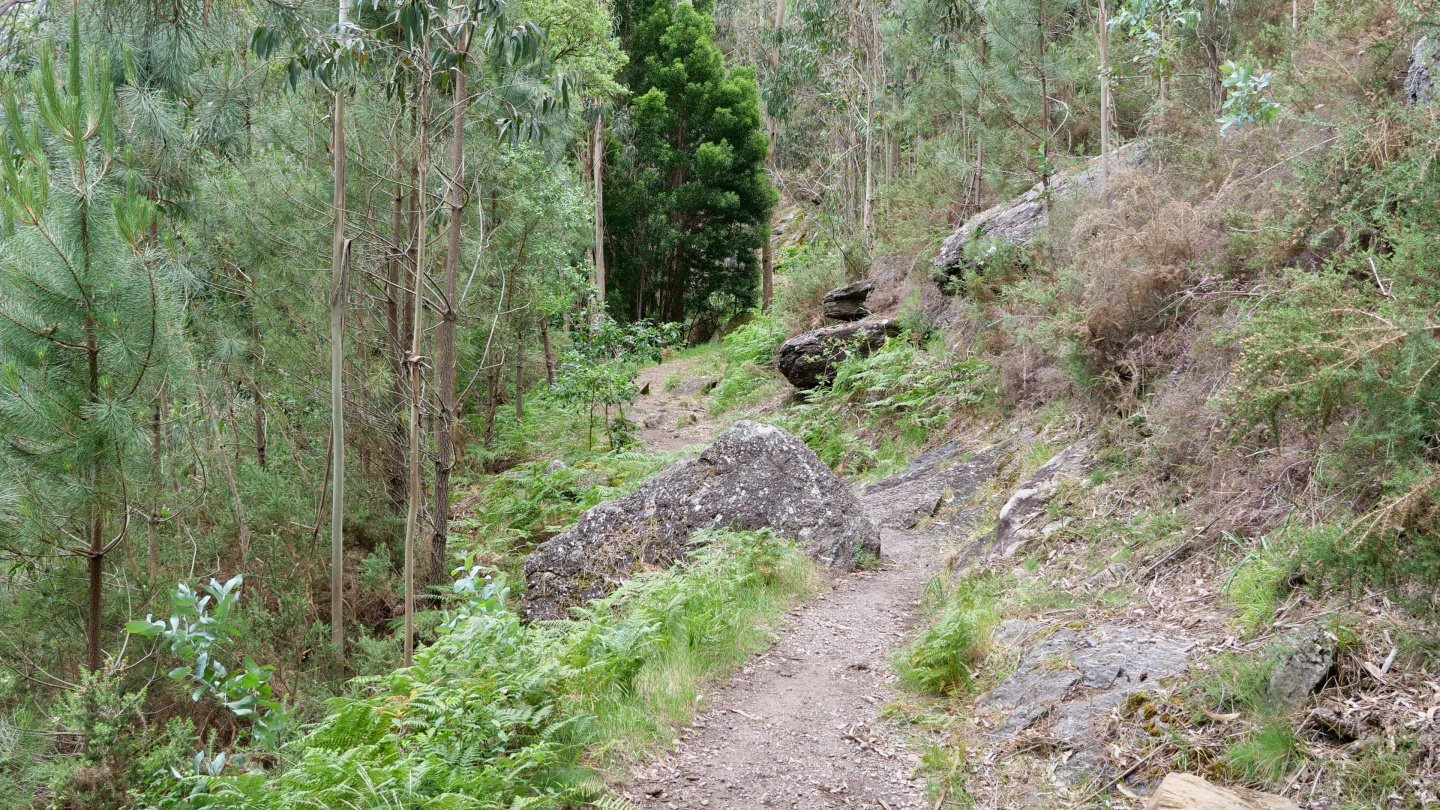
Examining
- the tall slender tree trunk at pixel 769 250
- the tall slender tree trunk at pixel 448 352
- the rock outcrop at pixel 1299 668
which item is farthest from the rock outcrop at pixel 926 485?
the tall slender tree trunk at pixel 769 250

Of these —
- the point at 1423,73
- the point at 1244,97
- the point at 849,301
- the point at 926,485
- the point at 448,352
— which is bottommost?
the point at 926,485

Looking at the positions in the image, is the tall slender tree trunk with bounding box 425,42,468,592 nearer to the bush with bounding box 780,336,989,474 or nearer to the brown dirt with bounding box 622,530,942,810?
the brown dirt with bounding box 622,530,942,810

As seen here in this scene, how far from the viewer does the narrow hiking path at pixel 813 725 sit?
3955mm

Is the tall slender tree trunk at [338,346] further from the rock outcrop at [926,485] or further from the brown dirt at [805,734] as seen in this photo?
the rock outcrop at [926,485]

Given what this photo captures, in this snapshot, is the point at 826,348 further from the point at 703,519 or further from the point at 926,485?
the point at 703,519

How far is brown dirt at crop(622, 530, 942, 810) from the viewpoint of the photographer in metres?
3.95

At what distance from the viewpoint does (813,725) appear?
4.63 meters

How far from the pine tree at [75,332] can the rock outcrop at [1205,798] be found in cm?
564

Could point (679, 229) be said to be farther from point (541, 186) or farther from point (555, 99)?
point (555, 99)

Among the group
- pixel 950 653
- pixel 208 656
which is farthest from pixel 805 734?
pixel 208 656

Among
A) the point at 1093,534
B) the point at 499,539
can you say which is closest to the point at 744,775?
the point at 1093,534

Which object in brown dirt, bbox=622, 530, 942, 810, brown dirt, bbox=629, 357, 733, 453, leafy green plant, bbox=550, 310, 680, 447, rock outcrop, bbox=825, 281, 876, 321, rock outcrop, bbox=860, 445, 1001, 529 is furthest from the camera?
rock outcrop, bbox=825, 281, 876, 321

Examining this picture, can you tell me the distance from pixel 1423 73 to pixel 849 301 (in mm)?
10409

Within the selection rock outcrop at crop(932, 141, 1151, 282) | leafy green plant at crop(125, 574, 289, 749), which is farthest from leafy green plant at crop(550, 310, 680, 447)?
leafy green plant at crop(125, 574, 289, 749)
